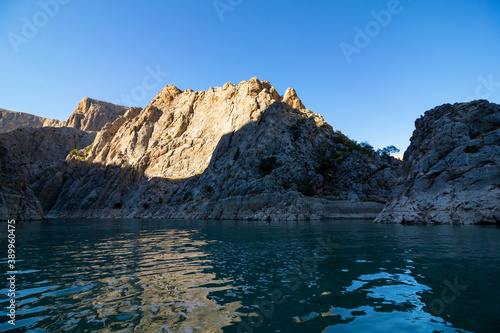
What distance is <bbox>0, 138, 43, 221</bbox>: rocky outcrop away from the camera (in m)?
54.0

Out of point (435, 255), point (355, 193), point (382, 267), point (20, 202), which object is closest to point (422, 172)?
point (355, 193)

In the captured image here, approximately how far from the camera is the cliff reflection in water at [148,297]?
6605 millimetres

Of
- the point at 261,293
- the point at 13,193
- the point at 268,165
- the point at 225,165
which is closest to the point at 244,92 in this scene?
the point at 225,165

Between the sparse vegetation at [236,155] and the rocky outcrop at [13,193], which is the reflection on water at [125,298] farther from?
the sparse vegetation at [236,155]

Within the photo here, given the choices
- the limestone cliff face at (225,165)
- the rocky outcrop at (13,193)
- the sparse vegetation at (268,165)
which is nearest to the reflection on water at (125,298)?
the limestone cliff face at (225,165)

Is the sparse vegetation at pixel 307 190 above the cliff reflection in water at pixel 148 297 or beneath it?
above

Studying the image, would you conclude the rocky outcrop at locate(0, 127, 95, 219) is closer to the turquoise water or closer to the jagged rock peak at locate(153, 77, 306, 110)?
the jagged rock peak at locate(153, 77, 306, 110)

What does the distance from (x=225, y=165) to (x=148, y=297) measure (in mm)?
80160

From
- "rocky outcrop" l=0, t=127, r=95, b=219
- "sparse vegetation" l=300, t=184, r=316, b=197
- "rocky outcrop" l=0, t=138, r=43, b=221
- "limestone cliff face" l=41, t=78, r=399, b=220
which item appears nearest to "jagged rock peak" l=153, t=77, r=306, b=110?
"limestone cliff face" l=41, t=78, r=399, b=220

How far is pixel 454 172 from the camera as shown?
39.8 metres

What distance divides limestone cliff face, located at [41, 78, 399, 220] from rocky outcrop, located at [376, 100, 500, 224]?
18.8m

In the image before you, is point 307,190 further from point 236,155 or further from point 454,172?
point 454,172

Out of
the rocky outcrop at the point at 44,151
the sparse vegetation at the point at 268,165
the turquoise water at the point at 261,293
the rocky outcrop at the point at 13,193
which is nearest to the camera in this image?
the turquoise water at the point at 261,293

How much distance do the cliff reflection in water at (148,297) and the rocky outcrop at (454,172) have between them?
36.9m
